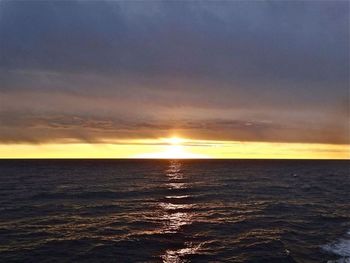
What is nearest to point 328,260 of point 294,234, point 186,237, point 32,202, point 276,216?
point 294,234

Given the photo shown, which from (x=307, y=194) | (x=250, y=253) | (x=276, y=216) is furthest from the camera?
(x=307, y=194)

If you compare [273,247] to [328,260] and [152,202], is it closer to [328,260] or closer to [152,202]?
[328,260]

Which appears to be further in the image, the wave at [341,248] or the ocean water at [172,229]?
the ocean water at [172,229]

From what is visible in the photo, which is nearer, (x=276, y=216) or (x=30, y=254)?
(x=30, y=254)

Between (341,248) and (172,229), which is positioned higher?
(172,229)

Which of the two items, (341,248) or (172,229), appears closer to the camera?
(341,248)

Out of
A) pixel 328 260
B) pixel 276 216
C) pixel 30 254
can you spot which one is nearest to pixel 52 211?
pixel 30 254

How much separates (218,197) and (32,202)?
82.8 feet

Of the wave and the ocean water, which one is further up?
the ocean water

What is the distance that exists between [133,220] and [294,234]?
14.8 meters

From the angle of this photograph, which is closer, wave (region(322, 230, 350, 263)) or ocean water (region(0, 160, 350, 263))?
wave (region(322, 230, 350, 263))

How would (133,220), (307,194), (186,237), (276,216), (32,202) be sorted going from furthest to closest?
(307,194), (32,202), (276,216), (133,220), (186,237)

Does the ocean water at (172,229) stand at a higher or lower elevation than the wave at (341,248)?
higher

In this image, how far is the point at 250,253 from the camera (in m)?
27.5
